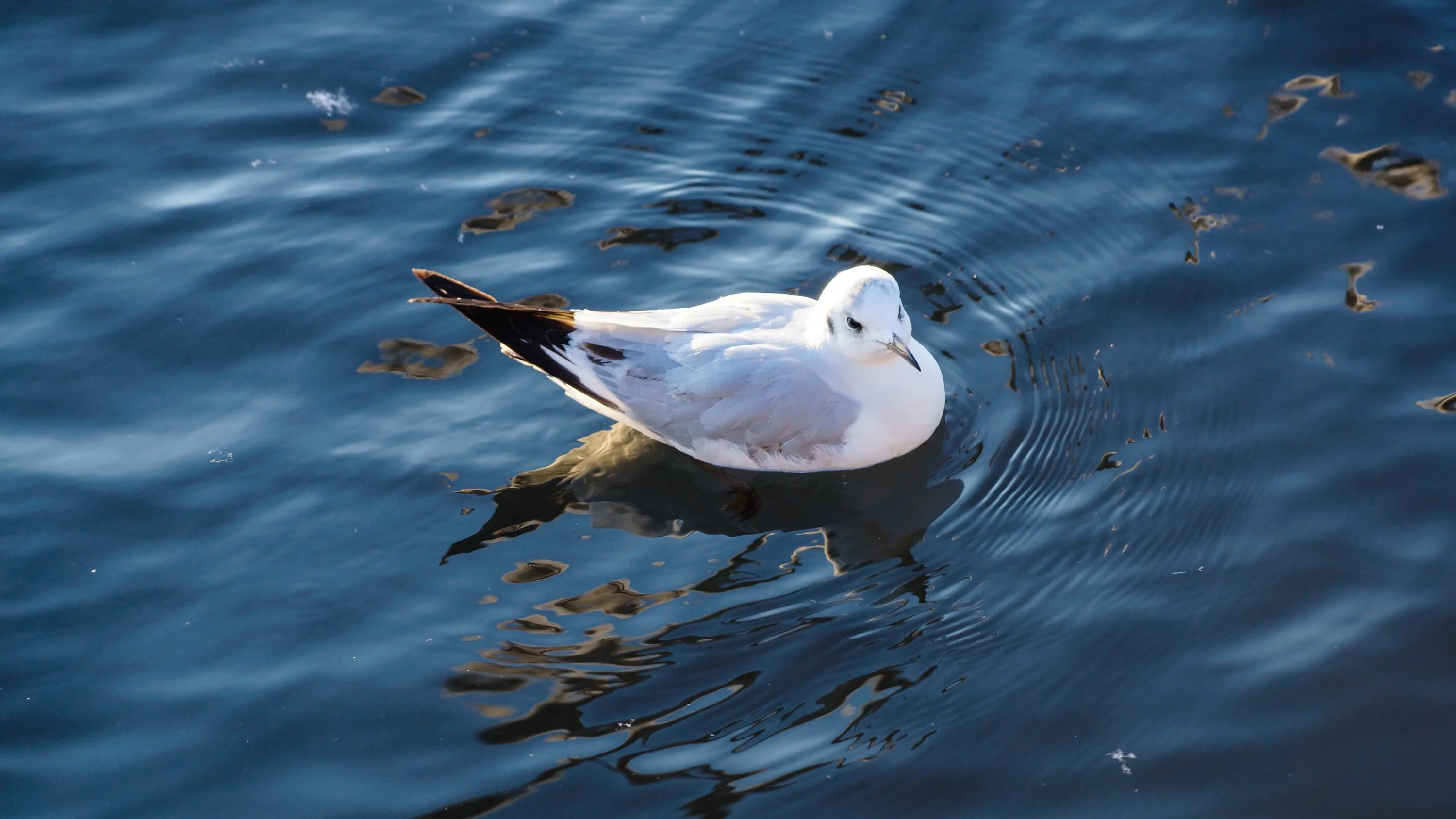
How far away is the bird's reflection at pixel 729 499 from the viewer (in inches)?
206

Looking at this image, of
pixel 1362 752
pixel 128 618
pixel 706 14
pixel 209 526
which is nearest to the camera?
pixel 1362 752

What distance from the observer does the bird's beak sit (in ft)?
16.6

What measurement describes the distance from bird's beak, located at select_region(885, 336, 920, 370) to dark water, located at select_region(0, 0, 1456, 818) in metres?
0.61

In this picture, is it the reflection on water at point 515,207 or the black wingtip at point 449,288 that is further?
the reflection on water at point 515,207

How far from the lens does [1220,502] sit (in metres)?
5.02

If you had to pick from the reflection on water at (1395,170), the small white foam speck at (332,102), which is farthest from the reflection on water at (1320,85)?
the small white foam speck at (332,102)

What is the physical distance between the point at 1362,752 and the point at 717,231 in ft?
12.6

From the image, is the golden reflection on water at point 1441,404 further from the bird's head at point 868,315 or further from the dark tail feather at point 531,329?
the dark tail feather at point 531,329

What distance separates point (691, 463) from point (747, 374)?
1.98 ft

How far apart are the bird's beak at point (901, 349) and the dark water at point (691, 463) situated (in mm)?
610

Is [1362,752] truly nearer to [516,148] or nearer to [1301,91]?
[1301,91]

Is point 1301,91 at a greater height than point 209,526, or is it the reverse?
point 1301,91

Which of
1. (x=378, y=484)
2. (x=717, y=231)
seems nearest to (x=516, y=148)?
(x=717, y=231)

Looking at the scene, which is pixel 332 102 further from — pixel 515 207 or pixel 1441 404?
pixel 1441 404
